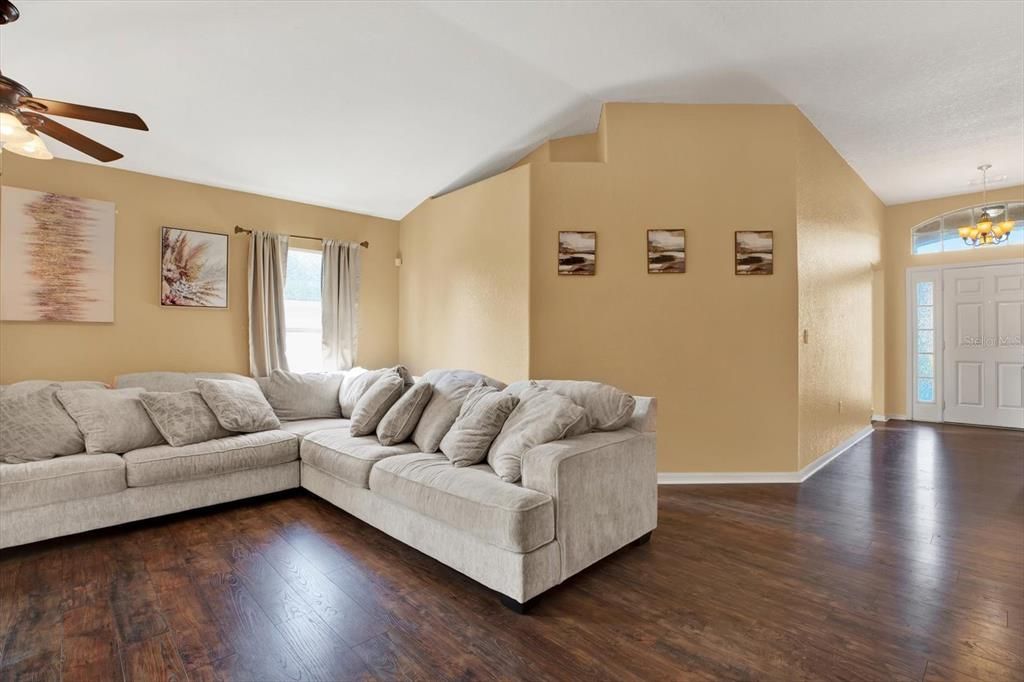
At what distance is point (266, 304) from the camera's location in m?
4.67

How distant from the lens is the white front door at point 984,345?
20.5 feet

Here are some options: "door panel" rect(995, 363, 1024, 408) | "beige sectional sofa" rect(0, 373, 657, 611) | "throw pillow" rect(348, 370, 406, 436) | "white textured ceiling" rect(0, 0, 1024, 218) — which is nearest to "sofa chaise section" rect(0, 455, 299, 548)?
"beige sectional sofa" rect(0, 373, 657, 611)

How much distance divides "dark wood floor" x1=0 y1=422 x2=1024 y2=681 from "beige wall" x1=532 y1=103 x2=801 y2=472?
84cm

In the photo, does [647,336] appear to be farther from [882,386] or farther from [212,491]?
[882,386]

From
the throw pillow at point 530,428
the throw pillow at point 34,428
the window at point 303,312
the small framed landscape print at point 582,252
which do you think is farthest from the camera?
the window at point 303,312

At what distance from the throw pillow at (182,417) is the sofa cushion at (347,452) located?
626 millimetres

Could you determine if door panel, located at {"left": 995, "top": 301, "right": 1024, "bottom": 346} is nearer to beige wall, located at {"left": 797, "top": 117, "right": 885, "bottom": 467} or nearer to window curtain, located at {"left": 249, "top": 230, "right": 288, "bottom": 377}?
beige wall, located at {"left": 797, "top": 117, "right": 885, "bottom": 467}

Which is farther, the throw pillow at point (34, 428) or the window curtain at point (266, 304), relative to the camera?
the window curtain at point (266, 304)

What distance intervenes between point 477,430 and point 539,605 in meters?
0.92

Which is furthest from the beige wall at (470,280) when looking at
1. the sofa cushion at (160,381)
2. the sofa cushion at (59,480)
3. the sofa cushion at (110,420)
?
the sofa cushion at (59,480)

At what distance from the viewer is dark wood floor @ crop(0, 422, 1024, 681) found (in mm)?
1779

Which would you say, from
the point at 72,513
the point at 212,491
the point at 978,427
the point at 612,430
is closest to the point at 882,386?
the point at 978,427

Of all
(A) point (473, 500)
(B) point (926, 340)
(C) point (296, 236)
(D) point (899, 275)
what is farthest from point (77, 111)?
(B) point (926, 340)

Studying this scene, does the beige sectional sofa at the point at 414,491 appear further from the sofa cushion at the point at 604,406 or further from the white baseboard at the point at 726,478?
the white baseboard at the point at 726,478
